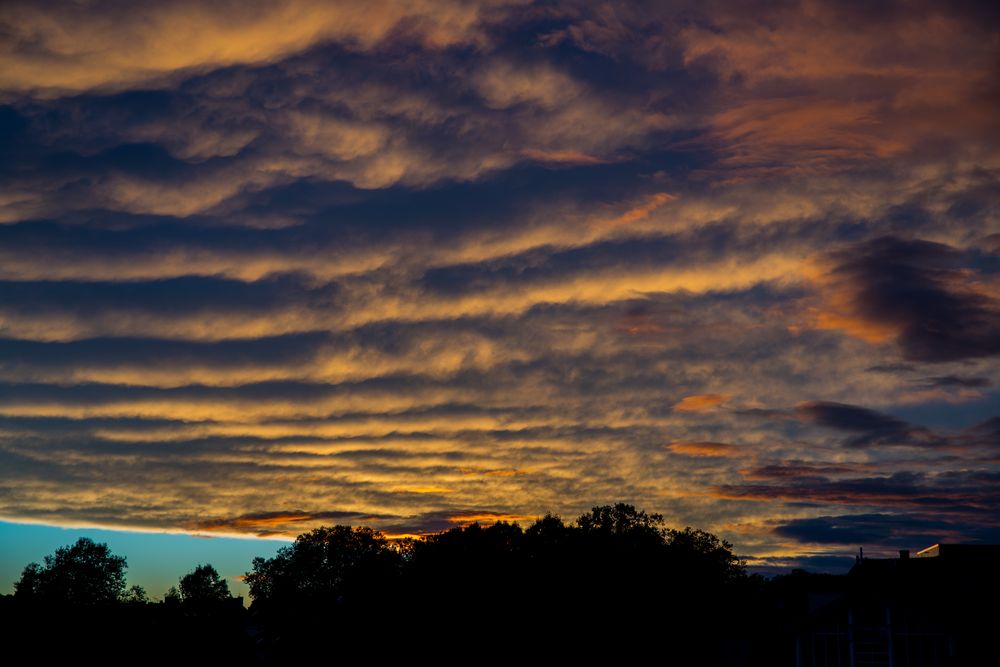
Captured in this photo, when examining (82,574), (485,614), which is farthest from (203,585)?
(485,614)

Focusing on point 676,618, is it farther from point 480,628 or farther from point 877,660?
point 877,660

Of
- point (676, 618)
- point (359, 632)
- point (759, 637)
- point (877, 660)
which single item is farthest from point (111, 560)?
point (877, 660)

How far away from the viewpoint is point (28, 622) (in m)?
61.7

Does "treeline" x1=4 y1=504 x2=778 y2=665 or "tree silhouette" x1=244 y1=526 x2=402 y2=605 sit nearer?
"treeline" x1=4 y1=504 x2=778 y2=665

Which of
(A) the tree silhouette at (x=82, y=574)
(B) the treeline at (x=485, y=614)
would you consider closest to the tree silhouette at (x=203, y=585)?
(A) the tree silhouette at (x=82, y=574)

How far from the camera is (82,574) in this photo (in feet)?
529

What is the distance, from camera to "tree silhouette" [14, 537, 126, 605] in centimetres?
15825

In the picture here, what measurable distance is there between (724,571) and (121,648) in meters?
97.3

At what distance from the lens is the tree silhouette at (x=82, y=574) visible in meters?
158

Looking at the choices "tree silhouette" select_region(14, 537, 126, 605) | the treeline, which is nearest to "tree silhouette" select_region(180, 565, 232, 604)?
"tree silhouette" select_region(14, 537, 126, 605)

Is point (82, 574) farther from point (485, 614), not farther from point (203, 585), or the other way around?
point (485, 614)

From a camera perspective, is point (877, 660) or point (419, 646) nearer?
point (877, 660)

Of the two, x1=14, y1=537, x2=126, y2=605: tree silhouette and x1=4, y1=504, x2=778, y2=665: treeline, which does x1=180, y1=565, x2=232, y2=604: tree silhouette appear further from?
x1=4, y1=504, x2=778, y2=665: treeline

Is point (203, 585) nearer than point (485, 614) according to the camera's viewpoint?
No
